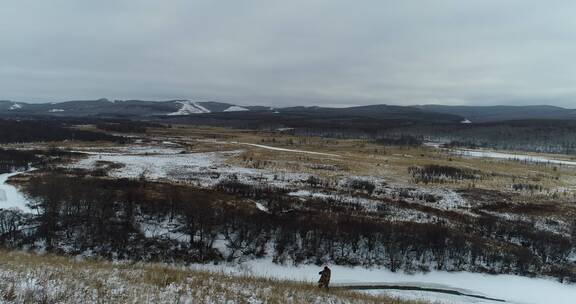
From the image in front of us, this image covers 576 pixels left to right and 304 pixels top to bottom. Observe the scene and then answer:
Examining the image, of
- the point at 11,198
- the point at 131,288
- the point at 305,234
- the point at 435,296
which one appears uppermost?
the point at 131,288

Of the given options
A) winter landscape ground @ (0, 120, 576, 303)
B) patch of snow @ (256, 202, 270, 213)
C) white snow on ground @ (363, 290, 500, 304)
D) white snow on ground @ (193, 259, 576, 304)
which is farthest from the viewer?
patch of snow @ (256, 202, 270, 213)

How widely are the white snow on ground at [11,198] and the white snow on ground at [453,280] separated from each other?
14805 millimetres

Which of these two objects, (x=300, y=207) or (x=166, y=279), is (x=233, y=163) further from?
(x=166, y=279)

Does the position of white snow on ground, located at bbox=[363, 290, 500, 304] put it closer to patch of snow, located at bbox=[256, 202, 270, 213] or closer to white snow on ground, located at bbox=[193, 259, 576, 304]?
white snow on ground, located at bbox=[193, 259, 576, 304]

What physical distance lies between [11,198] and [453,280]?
98.0 feet

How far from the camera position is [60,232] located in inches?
810

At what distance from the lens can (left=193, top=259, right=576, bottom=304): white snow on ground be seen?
56.3ft

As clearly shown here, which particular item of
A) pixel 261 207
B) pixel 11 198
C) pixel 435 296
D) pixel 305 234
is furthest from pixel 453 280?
pixel 11 198

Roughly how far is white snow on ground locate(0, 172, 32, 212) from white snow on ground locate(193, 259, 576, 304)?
48.6 ft

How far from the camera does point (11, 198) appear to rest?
26.4 metres

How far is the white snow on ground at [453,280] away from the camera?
17156 mm

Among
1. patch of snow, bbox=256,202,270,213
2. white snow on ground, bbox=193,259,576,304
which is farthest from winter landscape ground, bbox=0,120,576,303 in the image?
patch of snow, bbox=256,202,270,213

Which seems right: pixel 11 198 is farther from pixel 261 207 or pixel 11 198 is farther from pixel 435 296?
pixel 435 296

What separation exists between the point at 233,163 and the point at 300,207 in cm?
2912
